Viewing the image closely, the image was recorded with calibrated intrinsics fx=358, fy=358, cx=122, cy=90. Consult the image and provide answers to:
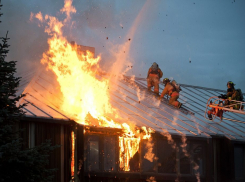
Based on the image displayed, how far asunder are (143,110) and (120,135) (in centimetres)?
381

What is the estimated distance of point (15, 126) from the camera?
12672 millimetres

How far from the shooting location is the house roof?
15.3m

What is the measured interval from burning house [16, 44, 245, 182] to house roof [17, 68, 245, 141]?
0.05 m

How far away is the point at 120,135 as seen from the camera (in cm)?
1511

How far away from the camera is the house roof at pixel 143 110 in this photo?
15.3 metres

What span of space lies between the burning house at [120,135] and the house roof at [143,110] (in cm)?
5

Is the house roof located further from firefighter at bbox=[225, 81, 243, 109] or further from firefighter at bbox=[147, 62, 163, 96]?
firefighter at bbox=[225, 81, 243, 109]

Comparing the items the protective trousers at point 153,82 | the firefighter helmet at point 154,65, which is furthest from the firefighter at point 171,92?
the firefighter helmet at point 154,65

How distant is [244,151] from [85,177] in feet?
31.7

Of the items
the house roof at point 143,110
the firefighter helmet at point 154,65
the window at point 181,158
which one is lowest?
the window at point 181,158

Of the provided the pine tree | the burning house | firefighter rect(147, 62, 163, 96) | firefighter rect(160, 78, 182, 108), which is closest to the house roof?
the burning house

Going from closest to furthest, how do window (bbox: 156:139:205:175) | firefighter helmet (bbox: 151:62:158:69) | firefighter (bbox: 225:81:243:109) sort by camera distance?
window (bbox: 156:139:205:175) < firefighter (bbox: 225:81:243:109) < firefighter helmet (bbox: 151:62:158:69)

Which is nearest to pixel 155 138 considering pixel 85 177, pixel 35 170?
pixel 85 177

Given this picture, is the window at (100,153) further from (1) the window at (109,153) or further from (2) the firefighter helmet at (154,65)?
(2) the firefighter helmet at (154,65)
